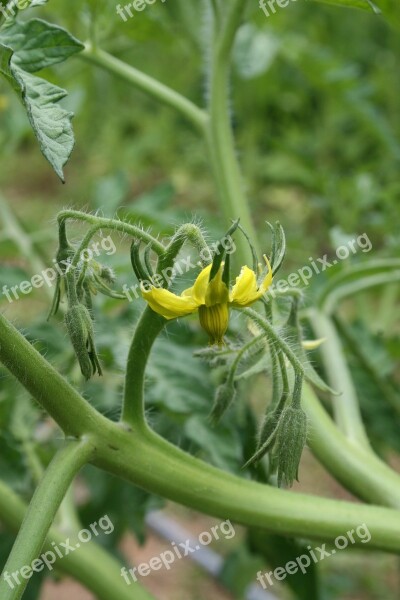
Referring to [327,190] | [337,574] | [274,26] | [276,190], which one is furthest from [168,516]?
[276,190]

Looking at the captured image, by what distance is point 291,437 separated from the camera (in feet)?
2.50

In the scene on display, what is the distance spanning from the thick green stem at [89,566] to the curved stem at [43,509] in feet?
1.10

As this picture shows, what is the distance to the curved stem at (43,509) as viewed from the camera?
724mm

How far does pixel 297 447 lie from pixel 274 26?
167 cm

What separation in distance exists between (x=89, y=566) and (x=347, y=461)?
39 centimetres

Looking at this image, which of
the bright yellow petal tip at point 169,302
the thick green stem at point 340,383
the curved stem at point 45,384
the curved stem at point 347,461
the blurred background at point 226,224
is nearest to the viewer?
the bright yellow petal tip at point 169,302

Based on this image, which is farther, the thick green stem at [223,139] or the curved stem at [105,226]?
the thick green stem at [223,139]

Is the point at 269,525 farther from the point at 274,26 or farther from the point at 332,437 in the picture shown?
the point at 274,26

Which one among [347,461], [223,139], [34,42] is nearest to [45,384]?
[34,42]

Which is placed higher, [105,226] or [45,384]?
[105,226]

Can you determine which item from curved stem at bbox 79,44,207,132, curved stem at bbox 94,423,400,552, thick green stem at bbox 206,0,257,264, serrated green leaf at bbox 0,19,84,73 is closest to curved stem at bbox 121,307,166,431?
curved stem at bbox 94,423,400,552

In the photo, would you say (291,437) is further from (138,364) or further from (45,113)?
(45,113)

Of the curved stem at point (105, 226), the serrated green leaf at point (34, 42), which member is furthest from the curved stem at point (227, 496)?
the serrated green leaf at point (34, 42)

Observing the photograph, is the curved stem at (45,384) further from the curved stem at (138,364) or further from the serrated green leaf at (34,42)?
the serrated green leaf at (34,42)
